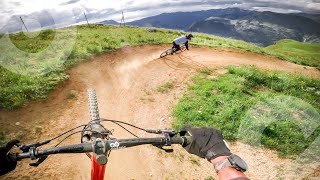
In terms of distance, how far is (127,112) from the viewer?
46.8 ft

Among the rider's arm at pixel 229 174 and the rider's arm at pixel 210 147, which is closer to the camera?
the rider's arm at pixel 229 174

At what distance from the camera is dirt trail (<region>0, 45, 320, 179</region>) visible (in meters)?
9.88

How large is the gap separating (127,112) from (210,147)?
36.6 feet

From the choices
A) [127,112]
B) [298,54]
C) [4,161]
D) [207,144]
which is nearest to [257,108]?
[127,112]

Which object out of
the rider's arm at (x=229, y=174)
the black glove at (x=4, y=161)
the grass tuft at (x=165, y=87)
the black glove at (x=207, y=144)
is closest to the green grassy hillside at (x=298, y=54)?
the grass tuft at (x=165, y=87)

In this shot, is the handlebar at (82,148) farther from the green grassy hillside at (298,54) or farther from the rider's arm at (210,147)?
the green grassy hillside at (298,54)

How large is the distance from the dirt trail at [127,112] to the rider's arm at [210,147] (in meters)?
6.77

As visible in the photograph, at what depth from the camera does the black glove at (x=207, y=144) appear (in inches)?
130

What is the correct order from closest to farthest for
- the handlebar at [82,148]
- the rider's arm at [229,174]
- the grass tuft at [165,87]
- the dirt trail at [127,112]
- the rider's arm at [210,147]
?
1. the rider's arm at [229,174]
2. the rider's arm at [210,147]
3. the handlebar at [82,148]
4. the dirt trail at [127,112]
5. the grass tuft at [165,87]

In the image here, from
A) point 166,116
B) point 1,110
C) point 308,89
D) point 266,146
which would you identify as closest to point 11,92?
point 1,110

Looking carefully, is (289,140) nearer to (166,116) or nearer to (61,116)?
(166,116)

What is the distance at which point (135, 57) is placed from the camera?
24.5 m

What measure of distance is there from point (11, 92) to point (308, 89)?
19.0 meters

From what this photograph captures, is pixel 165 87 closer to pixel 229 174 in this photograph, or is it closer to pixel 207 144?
pixel 207 144
